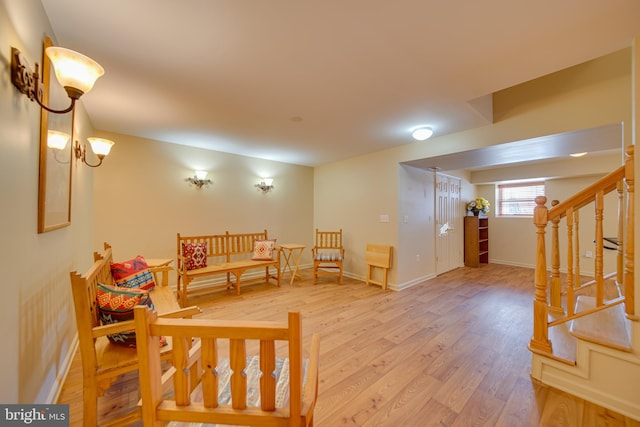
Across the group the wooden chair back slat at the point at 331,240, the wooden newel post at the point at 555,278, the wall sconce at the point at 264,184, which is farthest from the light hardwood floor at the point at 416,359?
the wall sconce at the point at 264,184

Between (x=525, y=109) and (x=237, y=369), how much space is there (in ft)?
11.6

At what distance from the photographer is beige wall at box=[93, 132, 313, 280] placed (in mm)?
3209

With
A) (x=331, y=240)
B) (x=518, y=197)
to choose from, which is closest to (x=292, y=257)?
(x=331, y=240)

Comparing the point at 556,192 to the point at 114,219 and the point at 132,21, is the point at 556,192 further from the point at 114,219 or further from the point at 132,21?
the point at 114,219

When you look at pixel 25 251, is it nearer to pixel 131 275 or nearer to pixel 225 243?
pixel 131 275

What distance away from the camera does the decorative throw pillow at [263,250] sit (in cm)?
401

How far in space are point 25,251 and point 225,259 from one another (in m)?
2.96

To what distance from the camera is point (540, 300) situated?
1763mm

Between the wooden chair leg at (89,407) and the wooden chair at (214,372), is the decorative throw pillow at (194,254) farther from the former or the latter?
the wooden chair at (214,372)

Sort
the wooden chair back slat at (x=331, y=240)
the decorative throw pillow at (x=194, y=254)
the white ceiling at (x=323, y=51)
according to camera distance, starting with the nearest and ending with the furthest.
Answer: the white ceiling at (x=323, y=51)
the decorative throw pillow at (x=194, y=254)
the wooden chair back slat at (x=331, y=240)

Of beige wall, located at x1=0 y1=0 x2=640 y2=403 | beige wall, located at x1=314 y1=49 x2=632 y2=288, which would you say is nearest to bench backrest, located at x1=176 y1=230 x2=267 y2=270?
beige wall, located at x1=0 y1=0 x2=640 y2=403

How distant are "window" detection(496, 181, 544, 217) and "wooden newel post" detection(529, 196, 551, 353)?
472cm

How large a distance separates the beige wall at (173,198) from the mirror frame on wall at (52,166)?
1.58 meters

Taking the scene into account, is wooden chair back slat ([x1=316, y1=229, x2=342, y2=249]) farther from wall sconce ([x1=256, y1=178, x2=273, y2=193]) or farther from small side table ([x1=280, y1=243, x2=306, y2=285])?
wall sconce ([x1=256, y1=178, x2=273, y2=193])
